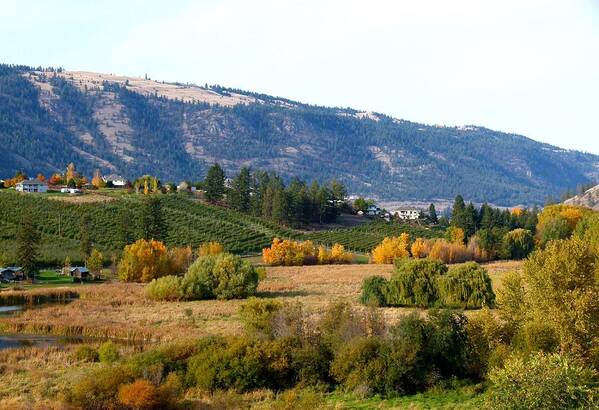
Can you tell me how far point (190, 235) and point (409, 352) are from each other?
81.1 metres

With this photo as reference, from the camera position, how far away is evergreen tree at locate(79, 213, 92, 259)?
86.0 metres

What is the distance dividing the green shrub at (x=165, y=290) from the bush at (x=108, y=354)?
26175 mm

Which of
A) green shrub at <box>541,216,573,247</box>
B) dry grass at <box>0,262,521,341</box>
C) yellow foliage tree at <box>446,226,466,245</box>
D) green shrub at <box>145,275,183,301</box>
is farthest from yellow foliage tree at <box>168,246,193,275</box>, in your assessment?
green shrub at <box>541,216,573,247</box>

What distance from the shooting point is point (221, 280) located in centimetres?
6206

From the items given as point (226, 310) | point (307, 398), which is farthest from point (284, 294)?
point (307, 398)

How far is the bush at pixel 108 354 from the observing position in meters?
Answer: 34.1

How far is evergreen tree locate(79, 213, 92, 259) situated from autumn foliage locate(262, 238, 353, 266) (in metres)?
23.1

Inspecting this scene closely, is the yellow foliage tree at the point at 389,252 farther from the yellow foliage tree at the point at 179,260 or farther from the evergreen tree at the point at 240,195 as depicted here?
the evergreen tree at the point at 240,195

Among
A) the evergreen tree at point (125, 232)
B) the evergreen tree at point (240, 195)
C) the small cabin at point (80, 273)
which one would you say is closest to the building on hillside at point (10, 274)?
the small cabin at point (80, 273)

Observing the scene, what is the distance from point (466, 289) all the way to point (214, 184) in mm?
91274

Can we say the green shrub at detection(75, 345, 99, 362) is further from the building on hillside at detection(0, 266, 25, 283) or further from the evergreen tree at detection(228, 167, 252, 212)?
the evergreen tree at detection(228, 167, 252, 212)

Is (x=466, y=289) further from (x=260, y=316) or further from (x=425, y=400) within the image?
(x=425, y=400)

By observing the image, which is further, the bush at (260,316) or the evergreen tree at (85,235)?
the evergreen tree at (85,235)

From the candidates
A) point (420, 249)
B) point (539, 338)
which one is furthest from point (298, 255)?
point (539, 338)
